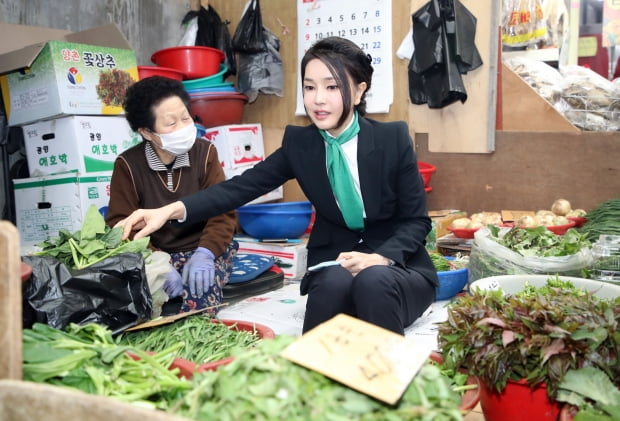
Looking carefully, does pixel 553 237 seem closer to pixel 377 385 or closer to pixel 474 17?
pixel 474 17

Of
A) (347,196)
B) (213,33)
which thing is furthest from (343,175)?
(213,33)

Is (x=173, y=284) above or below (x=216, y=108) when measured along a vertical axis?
below

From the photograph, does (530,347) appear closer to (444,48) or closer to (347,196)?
(347,196)

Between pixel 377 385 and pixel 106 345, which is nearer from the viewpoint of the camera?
pixel 377 385

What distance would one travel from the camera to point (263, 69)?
13.7 ft

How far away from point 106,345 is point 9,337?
1.13ft

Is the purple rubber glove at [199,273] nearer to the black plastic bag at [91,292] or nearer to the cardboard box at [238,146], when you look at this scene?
the black plastic bag at [91,292]

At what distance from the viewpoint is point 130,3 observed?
414 centimetres

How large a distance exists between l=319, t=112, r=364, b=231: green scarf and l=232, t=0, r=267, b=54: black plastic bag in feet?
7.49

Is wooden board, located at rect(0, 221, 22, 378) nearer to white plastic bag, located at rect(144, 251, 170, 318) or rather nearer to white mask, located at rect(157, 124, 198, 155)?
white plastic bag, located at rect(144, 251, 170, 318)

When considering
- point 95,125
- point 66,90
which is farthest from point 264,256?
point 66,90

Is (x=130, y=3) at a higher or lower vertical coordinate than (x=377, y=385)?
higher

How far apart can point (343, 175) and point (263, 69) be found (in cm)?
236

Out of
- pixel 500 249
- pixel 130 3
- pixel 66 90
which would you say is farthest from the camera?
pixel 130 3
